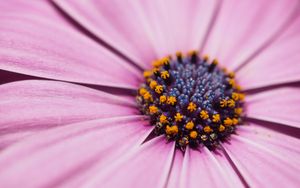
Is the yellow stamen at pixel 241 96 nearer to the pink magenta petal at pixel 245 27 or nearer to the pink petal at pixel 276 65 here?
Answer: the pink petal at pixel 276 65


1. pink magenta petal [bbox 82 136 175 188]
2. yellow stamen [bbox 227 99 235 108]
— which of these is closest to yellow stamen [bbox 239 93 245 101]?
yellow stamen [bbox 227 99 235 108]

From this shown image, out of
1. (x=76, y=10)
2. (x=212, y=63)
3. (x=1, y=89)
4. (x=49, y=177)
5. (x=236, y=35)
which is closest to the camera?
(x=49, y=177)

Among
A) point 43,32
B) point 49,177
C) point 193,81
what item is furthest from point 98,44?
point 49,177

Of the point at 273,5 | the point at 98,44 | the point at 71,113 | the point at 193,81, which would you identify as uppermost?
the point at 273,5

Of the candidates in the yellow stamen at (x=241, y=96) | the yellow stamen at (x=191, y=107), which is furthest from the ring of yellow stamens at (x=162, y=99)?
the yellow stamen at (x=241, y=96)

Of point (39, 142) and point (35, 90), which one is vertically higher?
point (35, 90)

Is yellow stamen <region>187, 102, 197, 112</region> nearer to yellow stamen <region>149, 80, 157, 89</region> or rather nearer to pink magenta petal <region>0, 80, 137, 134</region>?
yellow stamen <region>149, 80, 157, 89</region>

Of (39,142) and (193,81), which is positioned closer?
(39,142)

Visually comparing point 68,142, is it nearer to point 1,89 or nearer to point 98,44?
point 1,89
